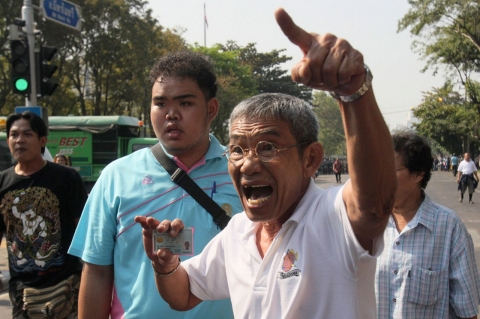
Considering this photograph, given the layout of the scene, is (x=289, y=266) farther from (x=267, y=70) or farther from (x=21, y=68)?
(x=267, y=70)

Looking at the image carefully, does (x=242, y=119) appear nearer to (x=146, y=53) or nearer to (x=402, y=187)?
(x=402, y=187)

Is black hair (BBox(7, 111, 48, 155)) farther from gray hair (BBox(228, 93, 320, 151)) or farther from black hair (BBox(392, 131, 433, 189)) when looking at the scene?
gray hair (BBox(228, 93, 320, 151))

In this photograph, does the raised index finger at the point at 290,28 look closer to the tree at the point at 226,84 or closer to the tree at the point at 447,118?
the tree at the point at 226,84

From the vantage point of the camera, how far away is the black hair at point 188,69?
2973 mm

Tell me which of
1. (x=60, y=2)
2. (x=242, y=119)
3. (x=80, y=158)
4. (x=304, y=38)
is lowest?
(x=80, y=158)

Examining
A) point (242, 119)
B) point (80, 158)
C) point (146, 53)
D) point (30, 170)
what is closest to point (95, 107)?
point (146, 53)

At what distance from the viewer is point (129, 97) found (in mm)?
34750

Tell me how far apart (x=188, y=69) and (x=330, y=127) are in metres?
114

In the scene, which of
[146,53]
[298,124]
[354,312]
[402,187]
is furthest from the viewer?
[146,53]

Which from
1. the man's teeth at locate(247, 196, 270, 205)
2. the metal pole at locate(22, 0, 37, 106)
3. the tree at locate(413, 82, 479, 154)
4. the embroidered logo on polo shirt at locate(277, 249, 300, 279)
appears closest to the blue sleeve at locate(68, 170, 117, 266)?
the man's teeth at locate(247, 196, 270, 205)

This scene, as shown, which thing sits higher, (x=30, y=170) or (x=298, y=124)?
(x=298, y=124)

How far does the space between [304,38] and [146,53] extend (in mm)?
32289

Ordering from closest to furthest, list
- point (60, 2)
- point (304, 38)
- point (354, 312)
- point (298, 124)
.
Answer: point (304, 38) → point (354, 312) → point (298, 124) → point (60, 2)

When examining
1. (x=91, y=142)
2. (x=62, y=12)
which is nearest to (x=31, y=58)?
(x=62, y=12)
